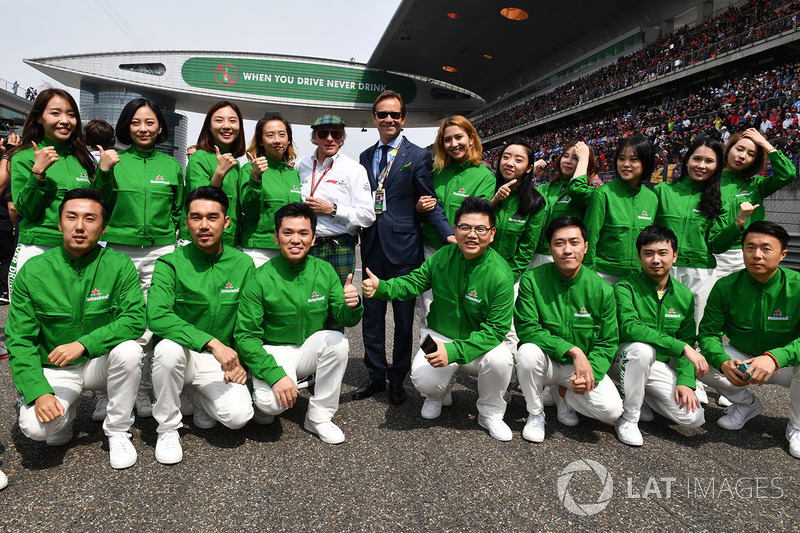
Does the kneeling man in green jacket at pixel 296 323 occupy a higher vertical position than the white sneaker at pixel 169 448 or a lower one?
higher

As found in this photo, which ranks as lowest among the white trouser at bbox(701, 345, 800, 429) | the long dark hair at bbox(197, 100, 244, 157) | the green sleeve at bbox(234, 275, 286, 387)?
the white trouser at bbox(701, 345, 800, 429)

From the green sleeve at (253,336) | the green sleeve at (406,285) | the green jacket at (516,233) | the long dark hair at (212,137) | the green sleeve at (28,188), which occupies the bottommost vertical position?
the green sleeve at (253,336)

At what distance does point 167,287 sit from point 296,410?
1230mm

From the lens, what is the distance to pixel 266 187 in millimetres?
3607

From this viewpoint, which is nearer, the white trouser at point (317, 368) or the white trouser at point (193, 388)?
the white trouser at point (193, 388)

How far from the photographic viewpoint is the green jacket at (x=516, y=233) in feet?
12.5

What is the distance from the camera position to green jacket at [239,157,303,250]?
11.6ft

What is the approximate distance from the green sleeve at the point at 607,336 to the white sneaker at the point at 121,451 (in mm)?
2753

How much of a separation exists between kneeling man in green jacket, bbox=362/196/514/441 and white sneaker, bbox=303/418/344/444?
62cm

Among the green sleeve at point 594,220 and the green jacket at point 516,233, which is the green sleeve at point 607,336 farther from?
the green jacket at point 516,233

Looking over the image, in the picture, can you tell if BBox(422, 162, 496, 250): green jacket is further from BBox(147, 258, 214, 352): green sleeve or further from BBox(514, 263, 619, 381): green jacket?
BBox(147, 258, 214, 352): green sleeve

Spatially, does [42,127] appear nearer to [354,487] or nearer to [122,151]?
[122,151]

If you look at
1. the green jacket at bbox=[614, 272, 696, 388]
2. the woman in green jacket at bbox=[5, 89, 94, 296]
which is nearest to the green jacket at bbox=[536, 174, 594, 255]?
the green jacket at bbox=[614, 272, 696, 388]

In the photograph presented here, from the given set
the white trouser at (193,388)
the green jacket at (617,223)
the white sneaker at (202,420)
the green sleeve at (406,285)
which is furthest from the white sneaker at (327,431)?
the green jacket at (617,223)
